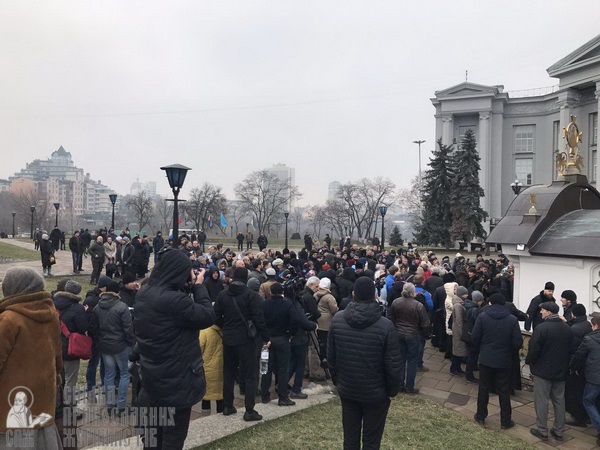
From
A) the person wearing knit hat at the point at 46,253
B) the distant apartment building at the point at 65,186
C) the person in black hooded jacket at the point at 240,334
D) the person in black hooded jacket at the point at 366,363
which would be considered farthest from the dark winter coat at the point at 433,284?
the distant apartment building at the point at 65,186

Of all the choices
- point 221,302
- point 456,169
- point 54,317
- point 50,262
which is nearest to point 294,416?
point 221,302

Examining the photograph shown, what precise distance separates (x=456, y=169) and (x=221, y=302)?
36.4m

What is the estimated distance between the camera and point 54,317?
10.2 feet

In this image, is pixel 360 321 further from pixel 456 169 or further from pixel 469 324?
pixel 456 169

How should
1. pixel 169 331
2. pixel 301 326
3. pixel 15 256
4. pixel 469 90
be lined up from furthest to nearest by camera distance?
1. pixel 469 90
2. pixel 15 256
3. pixel 301 326
4. pixel 169 331

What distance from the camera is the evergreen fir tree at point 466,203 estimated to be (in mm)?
36469

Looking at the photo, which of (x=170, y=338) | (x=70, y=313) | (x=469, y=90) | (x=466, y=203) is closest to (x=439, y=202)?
(x=466, y=203)

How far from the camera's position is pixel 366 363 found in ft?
12.9

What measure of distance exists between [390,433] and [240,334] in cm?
234

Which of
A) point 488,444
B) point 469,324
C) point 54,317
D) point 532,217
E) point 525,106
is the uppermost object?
point 525,106

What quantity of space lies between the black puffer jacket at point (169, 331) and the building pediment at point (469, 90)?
176ft

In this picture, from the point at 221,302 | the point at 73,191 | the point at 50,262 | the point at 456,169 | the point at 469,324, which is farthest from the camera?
the point at 73,191

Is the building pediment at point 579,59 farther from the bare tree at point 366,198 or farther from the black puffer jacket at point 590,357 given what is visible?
the black puffer jacket at point 590,357

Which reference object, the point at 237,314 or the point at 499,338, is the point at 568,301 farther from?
the point at 237,314
